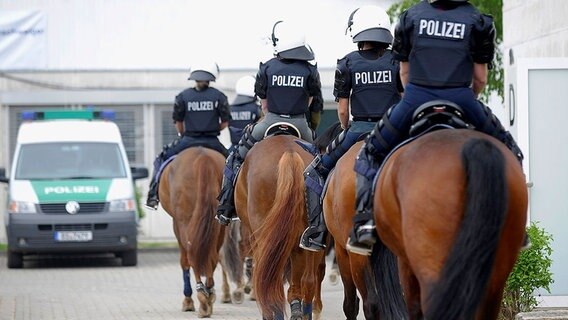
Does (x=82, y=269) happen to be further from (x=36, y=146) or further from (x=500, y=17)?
(x=500, y=17)

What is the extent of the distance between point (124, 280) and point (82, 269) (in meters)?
2.51

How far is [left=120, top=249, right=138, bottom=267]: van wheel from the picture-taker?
23.4 metres

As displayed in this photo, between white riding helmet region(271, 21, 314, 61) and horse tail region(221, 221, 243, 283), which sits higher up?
white riding helmet region(271, 21, 314, 61)

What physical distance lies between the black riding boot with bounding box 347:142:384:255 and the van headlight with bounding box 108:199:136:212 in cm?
1470

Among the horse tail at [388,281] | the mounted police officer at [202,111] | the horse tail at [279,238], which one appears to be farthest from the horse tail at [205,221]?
the horse tail at [388,281]

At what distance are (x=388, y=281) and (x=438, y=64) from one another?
205 cm

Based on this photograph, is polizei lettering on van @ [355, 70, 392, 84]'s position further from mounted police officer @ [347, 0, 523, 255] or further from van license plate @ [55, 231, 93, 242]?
van license plate @ [55, 231, 93, 242]

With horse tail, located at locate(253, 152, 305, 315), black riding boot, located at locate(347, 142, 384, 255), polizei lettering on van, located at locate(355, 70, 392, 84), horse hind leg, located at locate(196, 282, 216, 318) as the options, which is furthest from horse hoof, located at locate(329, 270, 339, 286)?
black riding boot, located at locate(347, 142, 384, 255)

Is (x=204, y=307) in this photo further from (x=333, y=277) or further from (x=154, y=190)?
(x=333, y=277)

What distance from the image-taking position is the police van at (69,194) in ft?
73.8

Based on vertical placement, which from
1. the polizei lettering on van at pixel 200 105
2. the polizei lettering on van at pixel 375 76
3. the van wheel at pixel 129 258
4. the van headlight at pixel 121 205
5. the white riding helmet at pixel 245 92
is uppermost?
the white riding helmet at pixel 245 92

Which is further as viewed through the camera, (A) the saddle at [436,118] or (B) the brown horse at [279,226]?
(B) the brown horse at [279,226]

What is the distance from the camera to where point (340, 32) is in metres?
32.1

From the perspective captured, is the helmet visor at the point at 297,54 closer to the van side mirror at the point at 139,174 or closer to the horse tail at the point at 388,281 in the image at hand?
the horse tail at the point at 388,281
